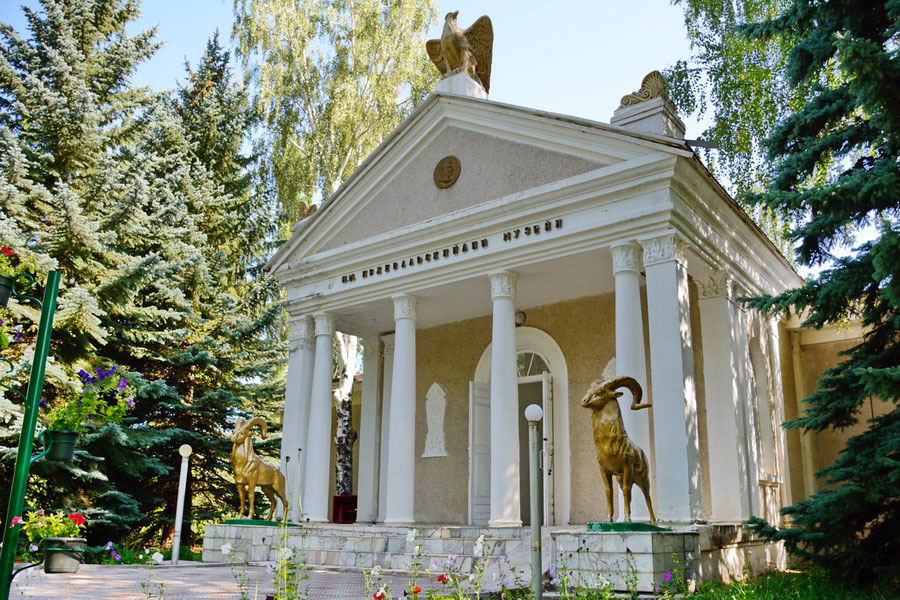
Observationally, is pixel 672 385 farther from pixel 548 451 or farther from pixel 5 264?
pixel 5 264

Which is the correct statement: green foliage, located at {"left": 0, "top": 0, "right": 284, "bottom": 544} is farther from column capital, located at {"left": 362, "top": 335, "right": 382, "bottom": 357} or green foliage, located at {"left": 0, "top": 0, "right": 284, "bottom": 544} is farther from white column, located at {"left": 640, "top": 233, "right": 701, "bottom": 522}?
white column, located at {"left": 640, "top": 233, "right": 701, "bottom": 522}

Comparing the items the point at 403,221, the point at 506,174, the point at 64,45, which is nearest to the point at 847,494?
the point at 506,174

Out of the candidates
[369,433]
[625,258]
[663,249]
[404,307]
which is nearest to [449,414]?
[369,433]

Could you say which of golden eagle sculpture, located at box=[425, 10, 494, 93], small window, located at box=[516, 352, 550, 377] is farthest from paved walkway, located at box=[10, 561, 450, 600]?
golden eagle sculpture, located at box=[425, 10, 494, 93]

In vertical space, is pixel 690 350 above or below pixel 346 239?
below

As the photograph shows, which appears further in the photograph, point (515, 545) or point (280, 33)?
point (280, 33)

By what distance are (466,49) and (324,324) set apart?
541 centimetres

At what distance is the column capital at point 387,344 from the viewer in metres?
14.4

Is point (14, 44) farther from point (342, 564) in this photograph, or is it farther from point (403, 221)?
point (342, 564)

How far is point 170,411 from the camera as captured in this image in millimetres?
15805

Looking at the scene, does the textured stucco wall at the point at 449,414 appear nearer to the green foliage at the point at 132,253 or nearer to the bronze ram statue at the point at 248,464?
the bronze ram statue at the point at 248,464

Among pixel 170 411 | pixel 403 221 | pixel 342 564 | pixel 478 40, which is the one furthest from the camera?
pixel 170 411

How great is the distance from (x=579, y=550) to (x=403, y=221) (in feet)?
21.8

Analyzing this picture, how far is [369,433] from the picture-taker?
14188 mm
